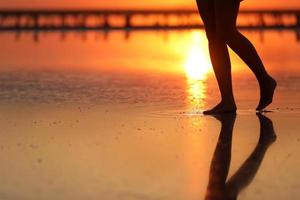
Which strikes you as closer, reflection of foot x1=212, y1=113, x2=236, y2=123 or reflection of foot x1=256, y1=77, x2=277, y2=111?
reflection of foot x1=212, y1=113, x2=236, y2=123

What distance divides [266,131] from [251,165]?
1339mm

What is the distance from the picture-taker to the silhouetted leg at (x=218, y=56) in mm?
7262

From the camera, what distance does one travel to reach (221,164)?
4.95m

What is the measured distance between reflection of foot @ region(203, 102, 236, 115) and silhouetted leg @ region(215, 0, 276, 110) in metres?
0.25

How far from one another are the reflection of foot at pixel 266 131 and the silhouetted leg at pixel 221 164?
22 cm

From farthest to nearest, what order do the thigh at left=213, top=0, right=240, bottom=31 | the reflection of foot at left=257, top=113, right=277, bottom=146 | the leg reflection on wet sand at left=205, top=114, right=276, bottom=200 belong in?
the thigh at left=213, top=0, right=240, bottom=31 → the reflection of foot at left=257, top=113, right=277, bottom=146 → the leg reflection on wet sand at left=205, top=114, right=276, bottom=200

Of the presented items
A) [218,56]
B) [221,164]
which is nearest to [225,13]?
[218,56]

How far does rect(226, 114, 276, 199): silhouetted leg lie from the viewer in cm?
430

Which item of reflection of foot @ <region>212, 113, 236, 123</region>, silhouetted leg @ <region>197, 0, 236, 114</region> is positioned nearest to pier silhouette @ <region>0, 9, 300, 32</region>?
silhouetted leg @ <region>197, 0, 236, 114</region>

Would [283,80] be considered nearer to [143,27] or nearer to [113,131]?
[113,131]

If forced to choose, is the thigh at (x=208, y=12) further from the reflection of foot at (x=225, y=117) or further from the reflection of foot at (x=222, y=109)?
the reflection of foot at (x=225, y=117)

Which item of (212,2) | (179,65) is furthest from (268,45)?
(212,2)

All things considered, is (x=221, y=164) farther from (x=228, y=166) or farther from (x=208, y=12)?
(x=208, y=12)

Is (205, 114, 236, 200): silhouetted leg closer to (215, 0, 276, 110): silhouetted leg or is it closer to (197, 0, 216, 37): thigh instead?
(215, 0, 276, 110): silhouetted leg
